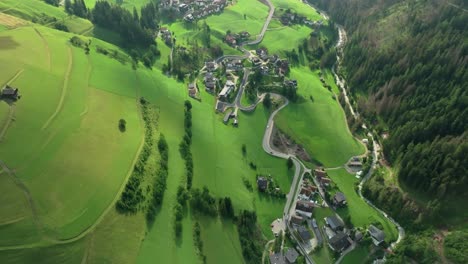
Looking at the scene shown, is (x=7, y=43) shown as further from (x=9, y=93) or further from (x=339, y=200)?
(x=339, y=200)

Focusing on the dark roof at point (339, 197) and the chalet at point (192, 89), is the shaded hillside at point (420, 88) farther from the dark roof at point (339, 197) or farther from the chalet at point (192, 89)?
the chalet at point (192, 89)

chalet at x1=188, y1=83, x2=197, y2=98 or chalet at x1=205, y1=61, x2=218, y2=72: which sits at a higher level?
chalet at x1=205, y1=61, x2=218, y2=72

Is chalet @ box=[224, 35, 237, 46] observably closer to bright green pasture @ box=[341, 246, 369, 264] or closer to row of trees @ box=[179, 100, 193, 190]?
row of trees @ box=[179, 100, 193, 190]

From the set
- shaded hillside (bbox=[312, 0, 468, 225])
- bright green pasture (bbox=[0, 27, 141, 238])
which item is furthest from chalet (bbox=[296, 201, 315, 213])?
bright green pasture (bbox=[0, 27, 141, 238])

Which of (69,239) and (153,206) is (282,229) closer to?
(153,206)

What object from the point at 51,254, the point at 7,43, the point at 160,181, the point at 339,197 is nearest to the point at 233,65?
the point at 339,197

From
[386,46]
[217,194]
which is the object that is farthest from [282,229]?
[386,46]
